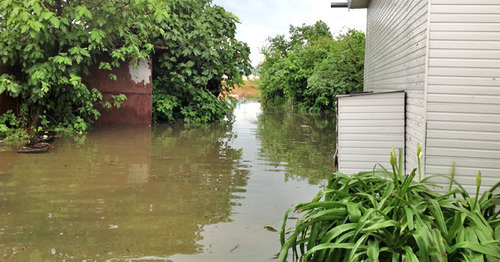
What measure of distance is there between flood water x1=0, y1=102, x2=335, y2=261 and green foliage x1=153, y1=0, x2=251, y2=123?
4796 millimetres

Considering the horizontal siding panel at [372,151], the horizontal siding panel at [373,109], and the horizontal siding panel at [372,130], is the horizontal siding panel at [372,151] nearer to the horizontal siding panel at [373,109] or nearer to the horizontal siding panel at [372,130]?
the horizontal siding panel at [372,130]

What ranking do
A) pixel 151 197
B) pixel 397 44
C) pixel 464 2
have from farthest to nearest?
pixel 397 44 < pixel 151 197 < pixel 464 2

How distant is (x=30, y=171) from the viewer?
279 inches

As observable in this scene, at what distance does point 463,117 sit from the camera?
169 inches

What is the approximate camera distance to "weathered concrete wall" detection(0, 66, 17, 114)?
10781mm

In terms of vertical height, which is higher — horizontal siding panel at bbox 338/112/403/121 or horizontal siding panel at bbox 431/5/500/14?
horizontal siding panel at bbox 431/5/500/14

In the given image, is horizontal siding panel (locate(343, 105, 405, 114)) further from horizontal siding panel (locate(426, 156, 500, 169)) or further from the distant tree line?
the distant tree line

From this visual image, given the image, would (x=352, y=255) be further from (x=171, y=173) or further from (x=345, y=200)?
(x=171, y=173)

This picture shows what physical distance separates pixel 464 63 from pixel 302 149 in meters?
6.36

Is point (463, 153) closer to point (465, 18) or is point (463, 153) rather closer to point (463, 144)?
point (463, 144)

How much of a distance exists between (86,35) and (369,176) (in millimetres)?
8806

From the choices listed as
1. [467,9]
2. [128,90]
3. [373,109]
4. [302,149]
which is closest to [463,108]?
[467,9]

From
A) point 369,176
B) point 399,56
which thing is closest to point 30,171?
point 369,176

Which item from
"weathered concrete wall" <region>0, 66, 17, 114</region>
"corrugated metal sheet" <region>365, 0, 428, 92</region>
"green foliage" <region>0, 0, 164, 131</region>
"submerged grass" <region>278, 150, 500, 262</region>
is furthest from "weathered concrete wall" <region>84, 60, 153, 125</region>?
"submerged grass" <region>278, 150, 500, 262</region>
